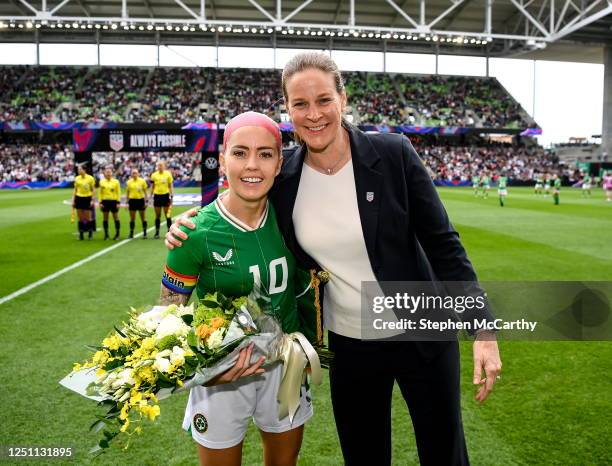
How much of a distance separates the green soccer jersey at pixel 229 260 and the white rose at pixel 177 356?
0.38 metres

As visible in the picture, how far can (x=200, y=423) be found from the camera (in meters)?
2.17

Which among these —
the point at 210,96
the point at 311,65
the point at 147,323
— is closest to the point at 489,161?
the point at 210,96

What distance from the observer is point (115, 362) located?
76.3 inches

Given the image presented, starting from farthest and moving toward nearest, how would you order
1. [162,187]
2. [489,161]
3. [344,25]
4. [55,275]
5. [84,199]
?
[489,161] → [344,25] → [162,187] → [84,199] → [55,275]

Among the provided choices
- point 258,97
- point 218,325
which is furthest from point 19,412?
point 258,97

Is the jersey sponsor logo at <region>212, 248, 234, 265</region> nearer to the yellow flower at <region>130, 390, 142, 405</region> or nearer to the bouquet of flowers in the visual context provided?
the bouquet of flowers

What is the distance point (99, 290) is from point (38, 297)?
2.72 feet

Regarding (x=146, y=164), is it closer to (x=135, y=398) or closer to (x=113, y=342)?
(x=113, y=342)

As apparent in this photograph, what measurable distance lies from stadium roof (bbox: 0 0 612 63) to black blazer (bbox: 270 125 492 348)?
107 feet

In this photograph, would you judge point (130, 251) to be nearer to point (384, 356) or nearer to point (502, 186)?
point (384, 356)

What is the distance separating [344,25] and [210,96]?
15040 millimetres

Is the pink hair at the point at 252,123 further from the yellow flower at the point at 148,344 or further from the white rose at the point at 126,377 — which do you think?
the white rose at the point at 126,377

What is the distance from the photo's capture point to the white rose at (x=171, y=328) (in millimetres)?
1900

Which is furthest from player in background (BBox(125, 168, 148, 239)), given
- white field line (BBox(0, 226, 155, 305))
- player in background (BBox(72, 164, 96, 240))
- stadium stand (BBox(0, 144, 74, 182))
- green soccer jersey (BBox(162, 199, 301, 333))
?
stadium stand (BBox(0, 144, 74, 182))
